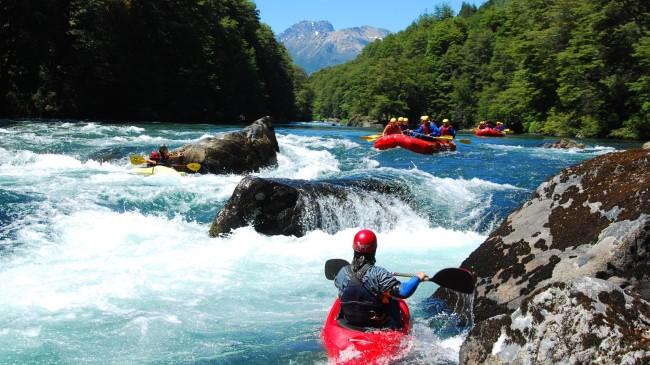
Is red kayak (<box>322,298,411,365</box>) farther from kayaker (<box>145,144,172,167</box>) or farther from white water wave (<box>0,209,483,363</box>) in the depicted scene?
kayaker (<box>145,144,172,167</box>)

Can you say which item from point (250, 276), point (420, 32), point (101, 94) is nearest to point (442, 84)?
point (420, 32)

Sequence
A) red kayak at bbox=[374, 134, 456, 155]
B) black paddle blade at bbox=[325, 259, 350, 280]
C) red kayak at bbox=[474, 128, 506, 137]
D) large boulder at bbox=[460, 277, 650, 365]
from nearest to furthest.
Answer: large boulder at bbox=[460, 277, 650, 365], black paddle blade at bbox=[325, 259, 350, 280], red kayak at bbox=[374, 134, 456, 155], red kayak at bbox=[474, 128, 506, 137]

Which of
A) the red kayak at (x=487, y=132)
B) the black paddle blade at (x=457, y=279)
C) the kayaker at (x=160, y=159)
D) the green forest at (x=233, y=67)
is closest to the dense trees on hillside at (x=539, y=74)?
the green forest at (x=233, y=67)

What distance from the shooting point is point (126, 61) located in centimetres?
3941

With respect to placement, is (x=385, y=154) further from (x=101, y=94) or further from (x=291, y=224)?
(x=101, y=94)

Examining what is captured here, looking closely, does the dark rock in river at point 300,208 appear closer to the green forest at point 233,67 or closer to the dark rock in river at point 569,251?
the dark rock in river at point 569,251

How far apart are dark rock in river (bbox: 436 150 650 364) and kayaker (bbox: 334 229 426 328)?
766mm

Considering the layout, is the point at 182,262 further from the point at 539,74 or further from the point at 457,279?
the point at 539,74

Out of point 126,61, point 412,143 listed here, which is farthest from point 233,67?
point 412,143

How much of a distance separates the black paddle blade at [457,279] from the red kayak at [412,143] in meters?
14.1

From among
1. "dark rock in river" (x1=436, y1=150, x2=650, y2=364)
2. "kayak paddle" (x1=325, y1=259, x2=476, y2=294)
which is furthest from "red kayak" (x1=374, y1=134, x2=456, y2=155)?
"kayak paddle" (x1=325, y1=259, x2=476, y2=294)

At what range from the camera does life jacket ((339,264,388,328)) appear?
418cm

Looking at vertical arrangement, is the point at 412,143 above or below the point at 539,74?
below

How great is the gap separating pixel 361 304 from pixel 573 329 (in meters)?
1.67
